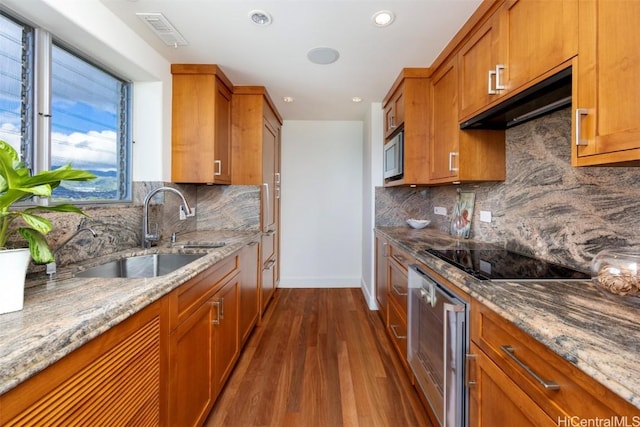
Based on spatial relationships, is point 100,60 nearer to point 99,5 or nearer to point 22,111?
point 99,5

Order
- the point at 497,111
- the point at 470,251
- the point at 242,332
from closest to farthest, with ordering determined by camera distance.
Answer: the point at 497,111 → the point at 470,251 → the point at 242,332

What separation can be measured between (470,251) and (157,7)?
7.69ft

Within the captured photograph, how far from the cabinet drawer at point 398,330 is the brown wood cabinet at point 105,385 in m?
1.48

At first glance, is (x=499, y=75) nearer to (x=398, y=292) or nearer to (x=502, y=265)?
(x=502, y=265)

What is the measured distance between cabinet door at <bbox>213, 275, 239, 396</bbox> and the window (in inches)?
40.8

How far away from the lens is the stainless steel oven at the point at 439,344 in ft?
3.69

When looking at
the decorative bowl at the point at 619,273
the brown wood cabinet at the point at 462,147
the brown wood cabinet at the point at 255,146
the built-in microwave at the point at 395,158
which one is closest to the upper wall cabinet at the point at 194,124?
the brown wood cabinet at the point at 255,146

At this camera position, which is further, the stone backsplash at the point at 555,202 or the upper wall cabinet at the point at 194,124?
the upper wall cabinet at the point at 194,124

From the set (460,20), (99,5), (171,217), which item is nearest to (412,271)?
(460,20)

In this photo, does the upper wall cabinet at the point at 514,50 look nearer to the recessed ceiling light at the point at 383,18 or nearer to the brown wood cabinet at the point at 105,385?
the recessed ceiling light at the point at 383,18

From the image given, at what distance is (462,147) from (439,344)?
126 cm

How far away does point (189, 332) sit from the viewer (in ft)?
4.23

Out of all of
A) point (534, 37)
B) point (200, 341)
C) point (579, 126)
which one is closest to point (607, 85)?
point (579, 126)

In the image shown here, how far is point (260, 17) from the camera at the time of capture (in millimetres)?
1660
